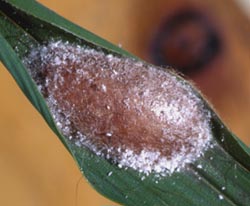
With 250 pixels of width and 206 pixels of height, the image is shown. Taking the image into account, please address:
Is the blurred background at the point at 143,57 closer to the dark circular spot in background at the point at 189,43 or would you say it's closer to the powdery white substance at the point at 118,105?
the dark circular spot in background at the point at 189,43

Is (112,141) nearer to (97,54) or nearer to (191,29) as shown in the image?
(97,54)

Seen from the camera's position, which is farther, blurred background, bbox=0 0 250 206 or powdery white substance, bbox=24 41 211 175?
blurred background, bbox=0 0 250 206

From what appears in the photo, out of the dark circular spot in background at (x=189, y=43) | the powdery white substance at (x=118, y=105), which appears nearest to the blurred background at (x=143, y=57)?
the dark circular spot in background at (x=189, y=43)

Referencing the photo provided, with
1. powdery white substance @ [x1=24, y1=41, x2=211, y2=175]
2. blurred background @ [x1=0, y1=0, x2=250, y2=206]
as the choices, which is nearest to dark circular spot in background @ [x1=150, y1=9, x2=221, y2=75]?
blurred background @ [x1=0, y1=0, x2=250, y2=206]

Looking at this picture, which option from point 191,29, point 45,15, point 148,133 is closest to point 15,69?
point 45,15

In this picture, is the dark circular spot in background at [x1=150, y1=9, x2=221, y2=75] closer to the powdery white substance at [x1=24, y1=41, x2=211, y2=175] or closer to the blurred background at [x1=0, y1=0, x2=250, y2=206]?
the blurred background at [x1=0, y1=0, x2=250, y2=206]

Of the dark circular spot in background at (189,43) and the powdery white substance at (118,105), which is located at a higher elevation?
the powdery white substance at (118,105)

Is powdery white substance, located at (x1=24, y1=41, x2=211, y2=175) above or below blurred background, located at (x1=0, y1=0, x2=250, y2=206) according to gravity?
above
